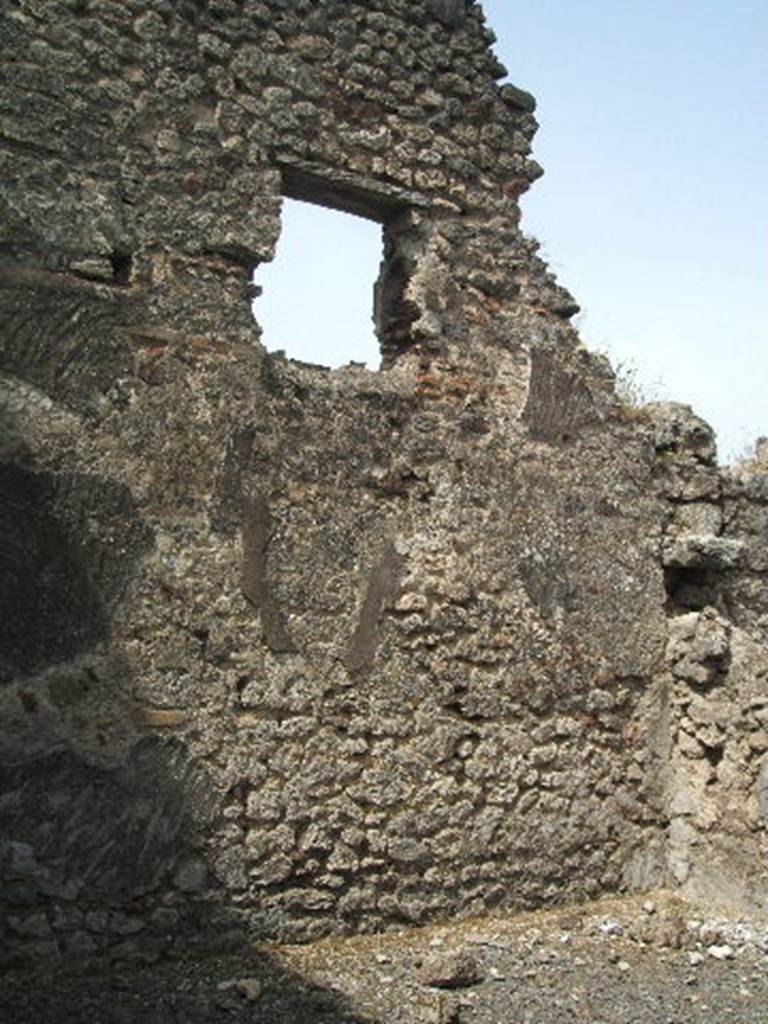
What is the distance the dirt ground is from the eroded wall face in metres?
0.15

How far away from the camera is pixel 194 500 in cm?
416

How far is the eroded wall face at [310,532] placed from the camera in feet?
12.7

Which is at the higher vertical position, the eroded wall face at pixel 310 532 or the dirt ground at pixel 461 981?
the eroded wall face at pixel 310 532

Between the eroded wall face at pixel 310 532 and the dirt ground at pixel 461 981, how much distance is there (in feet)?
0.48

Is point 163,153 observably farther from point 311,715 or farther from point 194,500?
point 311,715

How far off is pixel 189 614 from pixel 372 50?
2.59m

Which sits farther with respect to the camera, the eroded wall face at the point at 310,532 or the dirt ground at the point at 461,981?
the eroded wall face at the point at 310,532

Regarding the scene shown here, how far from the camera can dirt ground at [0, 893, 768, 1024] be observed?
3.52 m

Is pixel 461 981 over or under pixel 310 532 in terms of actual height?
under

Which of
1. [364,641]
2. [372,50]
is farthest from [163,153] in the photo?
[364,641]

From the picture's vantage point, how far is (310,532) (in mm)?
4391

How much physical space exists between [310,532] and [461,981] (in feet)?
5.70

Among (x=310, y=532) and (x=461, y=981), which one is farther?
(x=310, y=532)

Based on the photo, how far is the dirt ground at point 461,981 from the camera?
352 cm
